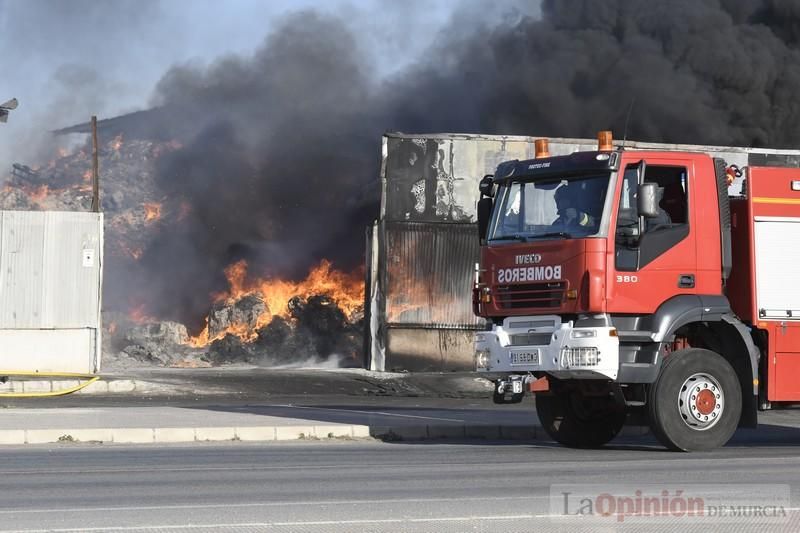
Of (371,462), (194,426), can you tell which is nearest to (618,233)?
(371,462)

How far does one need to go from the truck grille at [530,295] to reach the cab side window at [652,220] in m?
0.67

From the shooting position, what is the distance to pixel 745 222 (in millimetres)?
13281

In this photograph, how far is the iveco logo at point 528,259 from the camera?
12.9 metres

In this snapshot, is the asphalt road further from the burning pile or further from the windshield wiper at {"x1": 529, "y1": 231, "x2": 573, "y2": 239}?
the burning pile

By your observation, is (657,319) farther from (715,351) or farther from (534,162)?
(534,162)

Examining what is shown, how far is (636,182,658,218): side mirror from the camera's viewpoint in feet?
40.5

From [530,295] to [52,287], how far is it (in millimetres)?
13939

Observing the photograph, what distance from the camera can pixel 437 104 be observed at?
40.8 meters

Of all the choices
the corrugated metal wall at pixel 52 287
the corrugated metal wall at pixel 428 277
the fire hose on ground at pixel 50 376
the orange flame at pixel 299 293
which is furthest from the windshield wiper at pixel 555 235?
the orange flame at pixel 299 293

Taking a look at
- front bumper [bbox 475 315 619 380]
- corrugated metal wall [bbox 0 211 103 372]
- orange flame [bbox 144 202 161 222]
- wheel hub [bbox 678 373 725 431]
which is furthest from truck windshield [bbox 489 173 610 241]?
orange flame [bbox 144 202 161 222]

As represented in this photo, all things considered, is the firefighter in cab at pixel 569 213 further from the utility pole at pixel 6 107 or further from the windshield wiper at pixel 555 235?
the utility pole at pixel 6 107

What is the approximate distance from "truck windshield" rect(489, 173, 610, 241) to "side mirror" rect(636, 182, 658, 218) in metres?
0.44

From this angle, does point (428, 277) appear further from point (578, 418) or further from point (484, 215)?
point (484, 215)

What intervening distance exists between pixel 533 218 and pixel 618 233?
0.96 metres
